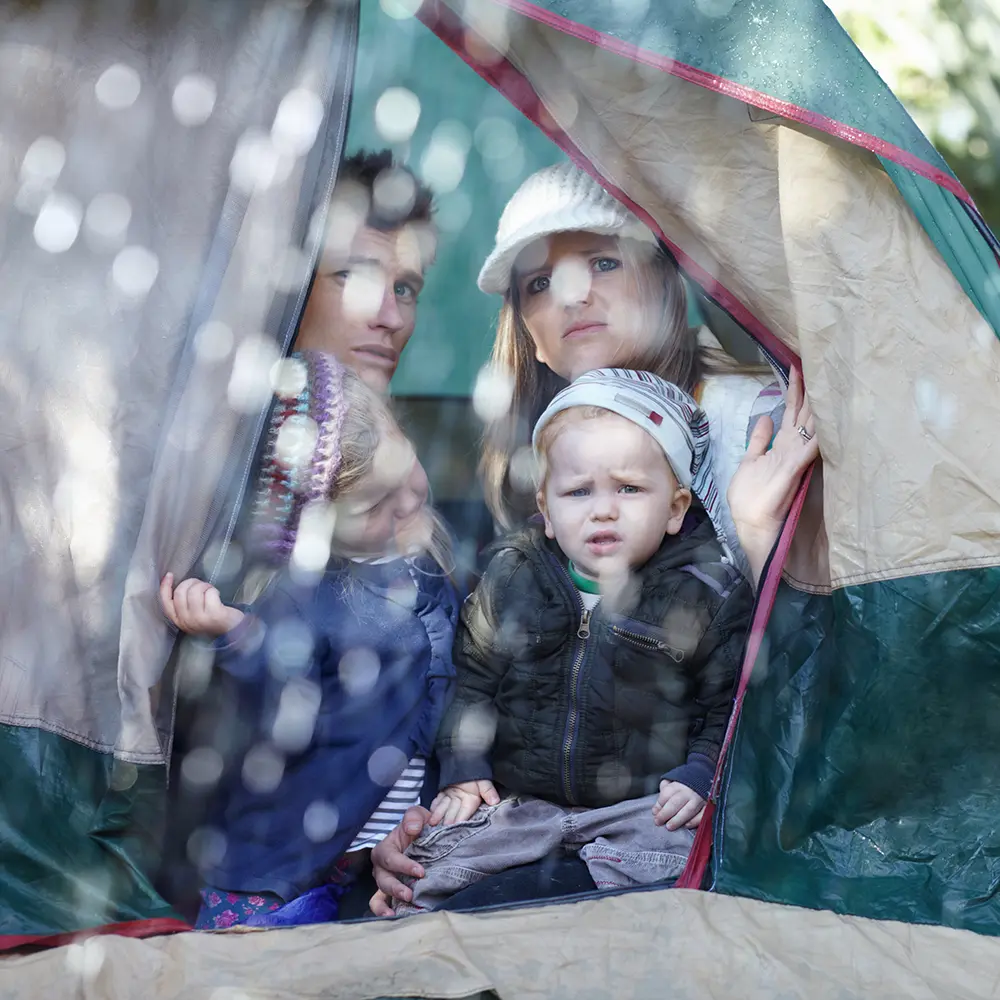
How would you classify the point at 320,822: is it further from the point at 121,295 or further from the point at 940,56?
the point at 940,56

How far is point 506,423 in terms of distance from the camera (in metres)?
2.24

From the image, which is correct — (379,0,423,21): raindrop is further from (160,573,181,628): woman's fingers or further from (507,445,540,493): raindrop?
(160,573,181,628): woman's fingers

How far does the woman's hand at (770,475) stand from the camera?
1667 millimetres

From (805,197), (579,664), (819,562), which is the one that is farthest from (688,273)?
(579,664)

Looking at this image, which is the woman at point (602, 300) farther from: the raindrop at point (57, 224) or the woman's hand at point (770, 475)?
the raindrop at point (57, 224)

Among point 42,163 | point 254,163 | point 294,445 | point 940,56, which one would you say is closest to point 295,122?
point 254,163

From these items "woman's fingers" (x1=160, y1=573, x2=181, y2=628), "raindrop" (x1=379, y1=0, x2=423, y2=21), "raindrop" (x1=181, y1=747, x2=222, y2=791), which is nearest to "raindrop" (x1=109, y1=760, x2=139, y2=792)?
"raindrop" (x1=181, y1=747, x2=222, y2=791)

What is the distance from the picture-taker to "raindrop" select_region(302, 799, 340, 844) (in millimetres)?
1793

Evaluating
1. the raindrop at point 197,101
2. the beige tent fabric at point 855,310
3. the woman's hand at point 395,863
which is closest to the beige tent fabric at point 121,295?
the raindrop at point 197,101

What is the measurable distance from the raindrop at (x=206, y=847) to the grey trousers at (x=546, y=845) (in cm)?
28

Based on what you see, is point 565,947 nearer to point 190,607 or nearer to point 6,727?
point 190,607

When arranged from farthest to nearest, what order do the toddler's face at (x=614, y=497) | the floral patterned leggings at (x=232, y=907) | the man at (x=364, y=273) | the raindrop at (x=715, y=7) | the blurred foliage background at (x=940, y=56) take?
the blurred foliage background at (x=940, y=56) → the man at (x=364, y=273) → the toddler's face at (x=614, y=497) → the floral patterned leggings at (x=232, y=907) → the raindrop at (x=715, y=7)

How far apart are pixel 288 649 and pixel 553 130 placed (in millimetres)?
857

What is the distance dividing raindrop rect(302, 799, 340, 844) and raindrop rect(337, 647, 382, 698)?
0.17 m
